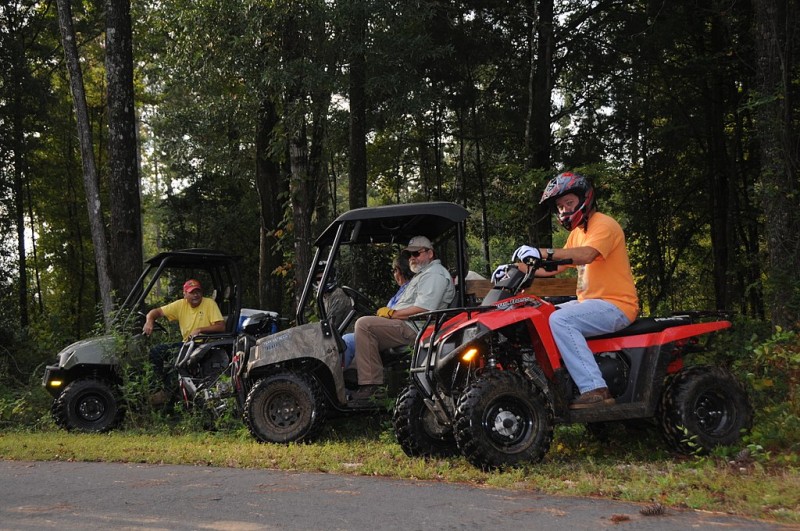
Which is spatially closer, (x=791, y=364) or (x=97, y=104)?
(x=791, y=364)

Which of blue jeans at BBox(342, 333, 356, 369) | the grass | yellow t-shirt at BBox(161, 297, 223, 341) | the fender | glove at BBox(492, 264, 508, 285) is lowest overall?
the grass

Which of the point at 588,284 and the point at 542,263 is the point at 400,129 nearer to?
the point at 588,284

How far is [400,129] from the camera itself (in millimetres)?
24828

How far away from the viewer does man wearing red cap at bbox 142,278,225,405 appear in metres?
11.2

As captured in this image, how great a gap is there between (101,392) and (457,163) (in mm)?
21024

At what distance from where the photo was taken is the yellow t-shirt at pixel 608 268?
6.78 metres

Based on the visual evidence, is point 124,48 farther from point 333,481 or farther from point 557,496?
point 557,496

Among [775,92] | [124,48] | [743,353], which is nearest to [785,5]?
[775,92]

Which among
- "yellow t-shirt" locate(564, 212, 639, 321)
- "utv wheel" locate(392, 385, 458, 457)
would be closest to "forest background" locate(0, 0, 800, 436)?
"yellow t-shirt" locate(564, 212, 639, 321)

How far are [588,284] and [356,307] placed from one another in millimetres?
3078

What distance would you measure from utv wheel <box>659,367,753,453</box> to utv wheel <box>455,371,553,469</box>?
1.11m

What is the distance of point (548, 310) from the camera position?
266 inches

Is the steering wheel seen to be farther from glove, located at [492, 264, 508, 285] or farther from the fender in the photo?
the fender

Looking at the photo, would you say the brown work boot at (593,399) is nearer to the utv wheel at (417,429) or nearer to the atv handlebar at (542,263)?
the atv handlebar at (542,263)
